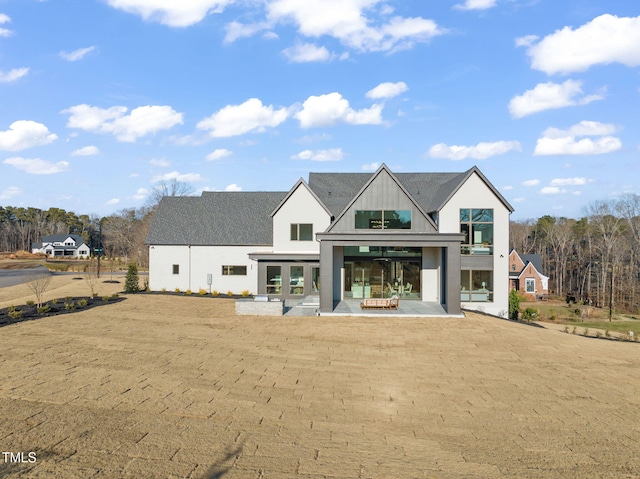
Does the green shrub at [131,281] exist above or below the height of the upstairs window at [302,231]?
below

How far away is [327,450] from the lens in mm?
6613

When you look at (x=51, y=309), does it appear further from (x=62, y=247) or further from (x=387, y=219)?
(x=62, y=247)

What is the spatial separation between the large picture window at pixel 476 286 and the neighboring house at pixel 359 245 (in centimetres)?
6

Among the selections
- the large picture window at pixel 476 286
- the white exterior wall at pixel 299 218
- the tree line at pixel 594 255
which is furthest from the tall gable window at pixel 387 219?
the tree line at pixel 594 255

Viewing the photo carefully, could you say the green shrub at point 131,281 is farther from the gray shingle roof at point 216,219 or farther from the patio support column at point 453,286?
the patio support column at point 453,286

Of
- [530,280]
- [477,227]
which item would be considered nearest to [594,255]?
[530,280]

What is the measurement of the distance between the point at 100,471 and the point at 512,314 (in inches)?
926

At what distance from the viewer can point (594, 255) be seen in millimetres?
60562

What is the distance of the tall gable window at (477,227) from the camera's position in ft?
79.8

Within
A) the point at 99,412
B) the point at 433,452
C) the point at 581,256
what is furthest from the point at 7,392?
the point at 581,256

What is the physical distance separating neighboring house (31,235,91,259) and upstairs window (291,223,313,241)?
88303 millimetres

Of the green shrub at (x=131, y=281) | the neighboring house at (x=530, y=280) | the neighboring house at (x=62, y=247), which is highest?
the neighboring house at (x=62, y=247)

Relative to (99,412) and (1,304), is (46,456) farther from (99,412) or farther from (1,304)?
(1,304)

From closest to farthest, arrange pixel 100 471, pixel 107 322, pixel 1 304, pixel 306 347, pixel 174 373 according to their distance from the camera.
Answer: pixel 100 471, pixel 174 373, pixel 306 347, pixel 107 322, pixel 1 304
